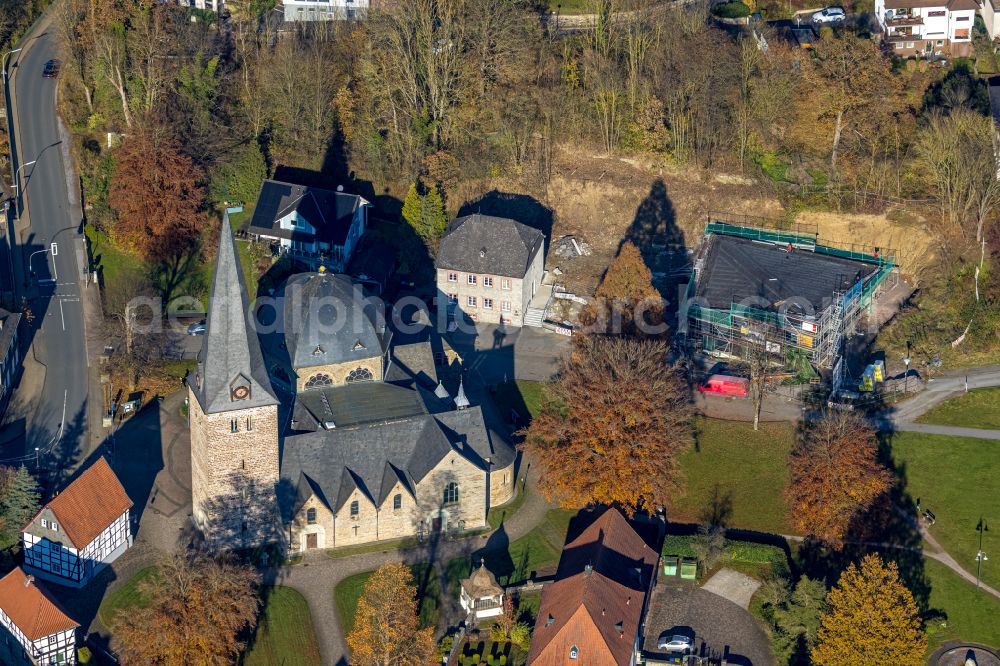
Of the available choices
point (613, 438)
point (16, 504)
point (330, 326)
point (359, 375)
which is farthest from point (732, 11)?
point (16, 504)

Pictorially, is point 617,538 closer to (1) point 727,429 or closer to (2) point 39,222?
(1) point 727,429

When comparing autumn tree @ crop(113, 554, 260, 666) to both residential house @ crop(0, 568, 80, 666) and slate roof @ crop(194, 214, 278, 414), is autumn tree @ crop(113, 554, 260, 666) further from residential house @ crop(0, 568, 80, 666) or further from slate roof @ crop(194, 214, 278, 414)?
slate roof @ crop(194, 214, 278, 414)

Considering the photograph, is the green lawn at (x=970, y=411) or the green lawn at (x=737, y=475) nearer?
the green lawn at (x=737, y=475)

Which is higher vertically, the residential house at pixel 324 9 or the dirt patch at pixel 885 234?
the residential house at pixel 324 9

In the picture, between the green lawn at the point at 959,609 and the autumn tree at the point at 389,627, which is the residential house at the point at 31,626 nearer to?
the autumn tree at the point at 389,627

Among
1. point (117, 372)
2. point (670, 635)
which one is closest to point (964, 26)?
point (670, 635)

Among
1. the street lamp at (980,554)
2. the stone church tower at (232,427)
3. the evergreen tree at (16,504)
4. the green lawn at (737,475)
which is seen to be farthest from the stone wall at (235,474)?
the street lamp at (980,554)

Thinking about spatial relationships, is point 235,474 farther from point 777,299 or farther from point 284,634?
point 777,299
